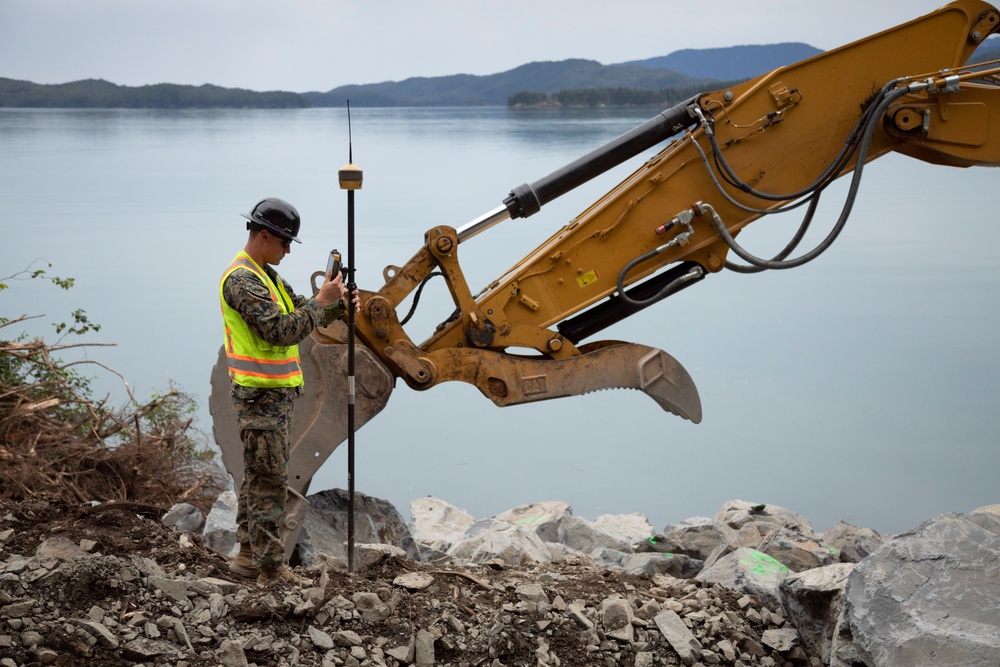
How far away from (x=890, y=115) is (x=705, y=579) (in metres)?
2.26

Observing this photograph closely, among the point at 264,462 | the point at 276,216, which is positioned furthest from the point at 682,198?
the point at 264,462

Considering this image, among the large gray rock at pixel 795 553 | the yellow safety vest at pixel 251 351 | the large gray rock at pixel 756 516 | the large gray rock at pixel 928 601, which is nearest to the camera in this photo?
the large gray rock at pixel 928 601

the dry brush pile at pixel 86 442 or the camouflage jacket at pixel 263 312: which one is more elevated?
the camouflage jacket at pixel 263 312

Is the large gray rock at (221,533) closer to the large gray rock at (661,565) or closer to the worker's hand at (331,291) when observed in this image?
the worker's hand at (331,291)

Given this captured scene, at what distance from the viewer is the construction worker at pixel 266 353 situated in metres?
4.18

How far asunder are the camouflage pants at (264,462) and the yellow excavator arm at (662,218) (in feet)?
1.75

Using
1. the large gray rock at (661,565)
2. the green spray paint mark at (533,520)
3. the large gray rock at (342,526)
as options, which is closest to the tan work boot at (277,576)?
the large gray rock at (342,526)

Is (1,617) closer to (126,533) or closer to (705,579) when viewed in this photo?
(126,533)

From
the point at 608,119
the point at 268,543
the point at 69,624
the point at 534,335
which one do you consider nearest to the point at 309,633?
the point at 268,543

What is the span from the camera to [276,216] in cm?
430

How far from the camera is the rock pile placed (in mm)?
3943

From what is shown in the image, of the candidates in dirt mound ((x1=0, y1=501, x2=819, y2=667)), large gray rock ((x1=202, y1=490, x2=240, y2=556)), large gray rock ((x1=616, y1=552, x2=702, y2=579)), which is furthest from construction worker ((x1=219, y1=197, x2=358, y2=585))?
large gray rock ((x1=616, y1=552, x2=702, y2=579))

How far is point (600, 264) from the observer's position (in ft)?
16.5

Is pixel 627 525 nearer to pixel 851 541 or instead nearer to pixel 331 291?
pixel 851 541
